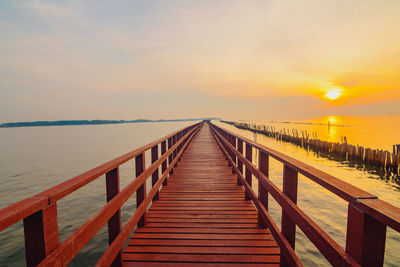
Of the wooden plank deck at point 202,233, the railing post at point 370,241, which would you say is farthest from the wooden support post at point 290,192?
the railing post at point 370,241

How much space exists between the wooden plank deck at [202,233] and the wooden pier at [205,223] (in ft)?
0.04

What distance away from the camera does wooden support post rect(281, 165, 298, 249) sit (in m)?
2.19

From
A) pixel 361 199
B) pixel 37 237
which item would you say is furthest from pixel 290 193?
pixel 37 237

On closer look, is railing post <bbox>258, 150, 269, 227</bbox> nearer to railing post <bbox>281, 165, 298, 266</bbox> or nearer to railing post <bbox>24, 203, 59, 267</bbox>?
Answer: railing post <bbox>281, 165, 298, 266</bbox>

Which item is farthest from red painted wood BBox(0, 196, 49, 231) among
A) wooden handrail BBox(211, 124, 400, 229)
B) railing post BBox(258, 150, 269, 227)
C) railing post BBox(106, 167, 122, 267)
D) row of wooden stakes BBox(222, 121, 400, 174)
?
row of wooden stakes BBox(222, 121, 400, 174)

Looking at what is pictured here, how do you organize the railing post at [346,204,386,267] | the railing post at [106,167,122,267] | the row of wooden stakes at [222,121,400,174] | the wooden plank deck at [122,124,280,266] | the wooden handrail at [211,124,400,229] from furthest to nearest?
the row of wooden stakes at [222,121,400,174] < the wooden plank deck at [122,124,280,266] < the railing post at [106,167,122,267] < the railing post at [346,204,386,267] < the wooden handrail at [211,124,400,229]

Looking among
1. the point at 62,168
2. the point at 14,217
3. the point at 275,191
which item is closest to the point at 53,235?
the point at 14,217

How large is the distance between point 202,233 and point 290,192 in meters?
1.75

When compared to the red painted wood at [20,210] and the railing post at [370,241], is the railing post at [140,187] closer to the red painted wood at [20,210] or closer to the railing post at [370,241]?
the red painted wood at [20,210]

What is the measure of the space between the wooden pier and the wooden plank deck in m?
0.01

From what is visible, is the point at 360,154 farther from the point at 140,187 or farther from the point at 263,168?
the point at 140,187

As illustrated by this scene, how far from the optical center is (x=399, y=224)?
3.11 feet

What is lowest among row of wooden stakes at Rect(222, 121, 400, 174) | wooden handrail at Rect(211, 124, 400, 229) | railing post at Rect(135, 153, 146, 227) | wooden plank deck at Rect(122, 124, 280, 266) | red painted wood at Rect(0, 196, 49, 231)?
row of wooden stakes at Rect(222, 121, 400, 174)

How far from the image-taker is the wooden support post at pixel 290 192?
2.19 meters
